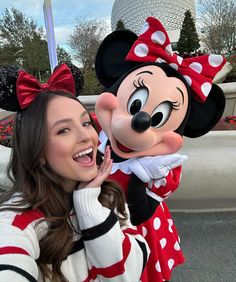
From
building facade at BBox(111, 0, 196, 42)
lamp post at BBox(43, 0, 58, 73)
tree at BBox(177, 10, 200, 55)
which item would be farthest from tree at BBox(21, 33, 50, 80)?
lamp post at BBox(43, 0, 58, 73)

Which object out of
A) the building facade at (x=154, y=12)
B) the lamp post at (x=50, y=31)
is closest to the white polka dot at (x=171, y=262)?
the lamp post at (x=50, y=31)

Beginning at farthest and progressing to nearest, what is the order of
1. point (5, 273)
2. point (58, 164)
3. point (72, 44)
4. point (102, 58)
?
1. point (72, 44)
2. point (102, 58)
3. point (58, 164)
4. point (5, 273)

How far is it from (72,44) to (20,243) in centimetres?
2649

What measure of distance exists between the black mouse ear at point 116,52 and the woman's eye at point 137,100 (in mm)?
348

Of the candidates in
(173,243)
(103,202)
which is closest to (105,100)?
(103,202)

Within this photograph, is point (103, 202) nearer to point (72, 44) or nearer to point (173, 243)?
point (173, 243)

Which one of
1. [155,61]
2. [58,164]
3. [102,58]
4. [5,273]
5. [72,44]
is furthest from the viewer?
[72,44]

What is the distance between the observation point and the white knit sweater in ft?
3.42

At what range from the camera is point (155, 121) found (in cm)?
175

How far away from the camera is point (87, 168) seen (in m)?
1.26

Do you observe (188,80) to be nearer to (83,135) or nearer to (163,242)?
(83,135)

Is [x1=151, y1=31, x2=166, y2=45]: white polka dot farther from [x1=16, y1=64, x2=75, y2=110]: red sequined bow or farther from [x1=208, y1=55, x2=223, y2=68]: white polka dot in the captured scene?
[x1=16, y1=64, x2=75, y2=110]: red sequined bow

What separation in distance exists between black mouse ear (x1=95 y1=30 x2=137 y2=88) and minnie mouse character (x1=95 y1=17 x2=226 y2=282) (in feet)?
0.28

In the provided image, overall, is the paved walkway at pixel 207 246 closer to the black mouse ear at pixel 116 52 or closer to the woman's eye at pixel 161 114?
the woman's eye at pixel 161 114
